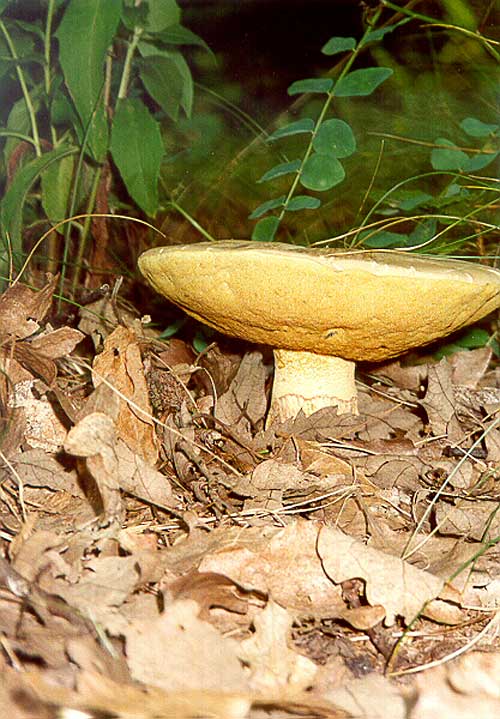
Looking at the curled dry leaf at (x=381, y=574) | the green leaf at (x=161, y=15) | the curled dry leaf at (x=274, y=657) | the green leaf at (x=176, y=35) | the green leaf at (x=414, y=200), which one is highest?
the green leaf at (x=161, y=15)

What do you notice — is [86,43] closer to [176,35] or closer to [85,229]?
[176,35]

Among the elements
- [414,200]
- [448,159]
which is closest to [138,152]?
[414,200]

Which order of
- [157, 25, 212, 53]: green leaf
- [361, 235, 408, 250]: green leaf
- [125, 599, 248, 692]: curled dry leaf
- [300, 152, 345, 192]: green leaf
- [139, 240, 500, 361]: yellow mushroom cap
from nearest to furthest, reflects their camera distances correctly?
[125, 599, 248, 692]: curled dry leaf → [139, 240, 500, 361]: yellow mushroom cap → [300, 152, 345, 192]: green leaf → [361, 235, 408, 250]: green leaf → [157, 25, 212, 53]: green leaf

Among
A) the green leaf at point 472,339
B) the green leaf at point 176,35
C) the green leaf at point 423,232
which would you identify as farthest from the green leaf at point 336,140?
the green leaf at point 472,339

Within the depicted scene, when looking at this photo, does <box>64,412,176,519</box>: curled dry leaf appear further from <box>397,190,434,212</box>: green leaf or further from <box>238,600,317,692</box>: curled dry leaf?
<box>397,190,434,212</box>: green leaf

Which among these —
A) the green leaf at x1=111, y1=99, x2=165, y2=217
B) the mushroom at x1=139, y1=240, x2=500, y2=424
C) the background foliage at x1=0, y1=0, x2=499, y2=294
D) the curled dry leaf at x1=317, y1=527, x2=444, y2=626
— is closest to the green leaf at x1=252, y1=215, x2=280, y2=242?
the background foliage at x1=0, y1=0, x2=499, y2=294

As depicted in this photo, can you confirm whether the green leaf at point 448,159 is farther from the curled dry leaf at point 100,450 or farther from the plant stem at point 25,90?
the curled dry leaf at point 100,450
